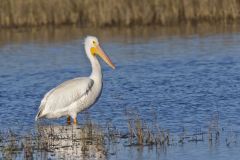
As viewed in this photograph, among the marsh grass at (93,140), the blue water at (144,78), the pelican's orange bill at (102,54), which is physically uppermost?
the pelican's orange bill at (102,54)

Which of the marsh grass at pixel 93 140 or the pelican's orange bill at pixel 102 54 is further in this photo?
the pelican's orange bill at pixel 102 54

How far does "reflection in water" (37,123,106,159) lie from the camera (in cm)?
808

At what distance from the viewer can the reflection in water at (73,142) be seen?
808 cm

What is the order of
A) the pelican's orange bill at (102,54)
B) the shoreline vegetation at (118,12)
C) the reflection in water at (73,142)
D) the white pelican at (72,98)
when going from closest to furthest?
the reflection in water at (73,142), the white pelican at (72,98), the pelican's orange bill at (102,54), the shoreline vegetation at (118,12)

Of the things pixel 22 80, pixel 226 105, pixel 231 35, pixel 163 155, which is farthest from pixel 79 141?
pixel 231 35

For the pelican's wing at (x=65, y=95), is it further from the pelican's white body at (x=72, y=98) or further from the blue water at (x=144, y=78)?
the blue water at (x=144, y=78)

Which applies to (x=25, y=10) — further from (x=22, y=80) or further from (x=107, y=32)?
(x=22, y=80)

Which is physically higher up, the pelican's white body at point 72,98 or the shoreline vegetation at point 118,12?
the pelican's white body at point 72,98

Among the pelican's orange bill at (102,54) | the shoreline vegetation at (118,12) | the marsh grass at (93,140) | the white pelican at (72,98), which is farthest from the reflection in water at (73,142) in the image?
the shoreline vegetation at (118,12)

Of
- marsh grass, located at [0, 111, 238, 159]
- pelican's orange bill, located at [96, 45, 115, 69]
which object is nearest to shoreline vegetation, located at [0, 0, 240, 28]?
pelican's orange bill, located at [96, 45, 115, 69]

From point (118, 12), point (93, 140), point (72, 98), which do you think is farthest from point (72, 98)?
point (118, 12)

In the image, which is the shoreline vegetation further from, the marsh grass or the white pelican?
the marsh grass

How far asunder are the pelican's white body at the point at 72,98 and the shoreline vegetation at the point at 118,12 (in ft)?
35.4

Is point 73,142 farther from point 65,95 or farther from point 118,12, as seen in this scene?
point 118,12
